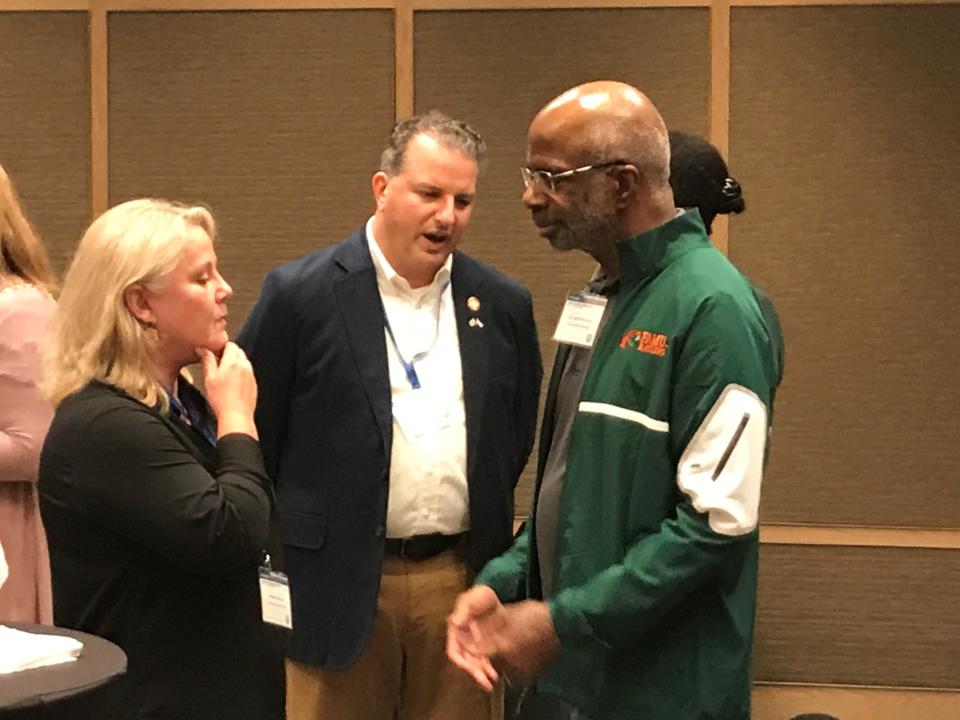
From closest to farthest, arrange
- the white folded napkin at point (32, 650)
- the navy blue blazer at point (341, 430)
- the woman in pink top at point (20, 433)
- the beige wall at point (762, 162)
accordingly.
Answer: the white folded napkin at point (32, 650)
the woman in pink top at point (20, 433)
the navy blue blazer at point (341, 430)
the beige wall at point (762, 162)

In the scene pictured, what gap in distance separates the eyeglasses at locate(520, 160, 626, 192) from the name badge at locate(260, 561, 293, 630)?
0.71 metres

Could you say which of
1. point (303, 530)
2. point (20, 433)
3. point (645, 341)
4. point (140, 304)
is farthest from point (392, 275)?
point (645, 341)

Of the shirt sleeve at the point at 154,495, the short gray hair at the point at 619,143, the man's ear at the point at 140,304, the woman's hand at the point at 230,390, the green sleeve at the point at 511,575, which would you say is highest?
the short gray hair at the point at 619,143

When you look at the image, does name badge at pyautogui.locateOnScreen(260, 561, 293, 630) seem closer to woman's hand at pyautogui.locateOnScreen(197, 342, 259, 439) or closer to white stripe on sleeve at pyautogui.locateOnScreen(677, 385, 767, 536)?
woman's hand at pyautogui.locateOnScreen(197, 342, 259, 439)

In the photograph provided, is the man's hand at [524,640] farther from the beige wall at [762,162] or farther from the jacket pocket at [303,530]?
the beige wall at [762,162]

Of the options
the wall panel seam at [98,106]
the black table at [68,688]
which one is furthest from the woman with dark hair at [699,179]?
the wall panel seam at [98,106]

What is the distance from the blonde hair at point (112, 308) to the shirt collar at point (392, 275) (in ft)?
2.70

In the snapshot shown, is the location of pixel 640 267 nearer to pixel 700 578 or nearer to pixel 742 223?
pixel 700 578

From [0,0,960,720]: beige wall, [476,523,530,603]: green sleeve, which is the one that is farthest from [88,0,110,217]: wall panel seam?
[476,523,530,603]: green sleeve

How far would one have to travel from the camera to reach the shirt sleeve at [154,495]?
173cm

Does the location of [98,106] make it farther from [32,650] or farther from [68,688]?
[68,688]

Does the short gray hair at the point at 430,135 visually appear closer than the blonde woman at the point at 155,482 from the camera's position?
No

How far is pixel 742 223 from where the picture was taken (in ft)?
12.6

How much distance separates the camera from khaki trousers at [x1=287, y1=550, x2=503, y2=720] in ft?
8.68
